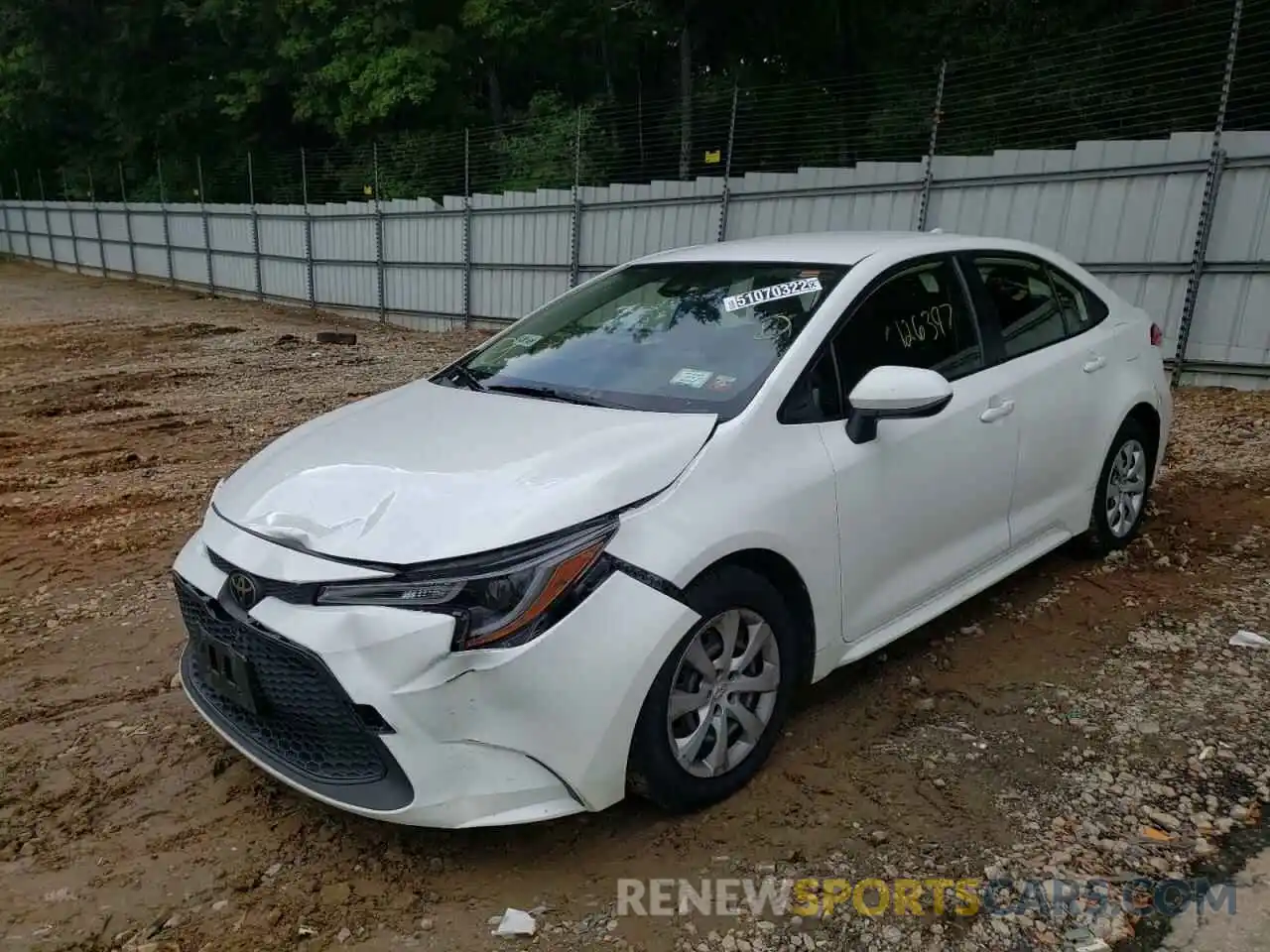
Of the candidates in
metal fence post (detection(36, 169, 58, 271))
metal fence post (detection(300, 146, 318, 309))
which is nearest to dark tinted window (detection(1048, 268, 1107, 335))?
metal fence post (detection(300, 146, 318, 309))

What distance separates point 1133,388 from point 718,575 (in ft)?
8.95

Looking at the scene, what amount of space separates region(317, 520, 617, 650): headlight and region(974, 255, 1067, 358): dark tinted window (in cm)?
223

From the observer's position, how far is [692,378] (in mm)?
3029

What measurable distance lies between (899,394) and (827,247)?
36.5 inches

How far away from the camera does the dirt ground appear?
2.38 meters

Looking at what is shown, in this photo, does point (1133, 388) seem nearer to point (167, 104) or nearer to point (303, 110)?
point (303, 110)

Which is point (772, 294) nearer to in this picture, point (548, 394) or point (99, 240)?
point (548, 394)

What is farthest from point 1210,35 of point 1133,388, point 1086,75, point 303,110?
point 303,110

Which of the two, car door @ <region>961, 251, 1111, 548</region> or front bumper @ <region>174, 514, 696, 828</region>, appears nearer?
front bumper @ <region>174, 514, 696, 828</region>

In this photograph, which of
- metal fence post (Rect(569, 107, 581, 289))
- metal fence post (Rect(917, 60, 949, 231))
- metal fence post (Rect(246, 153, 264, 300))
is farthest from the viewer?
metal fence post (Rect(246, 153, 264, 300))

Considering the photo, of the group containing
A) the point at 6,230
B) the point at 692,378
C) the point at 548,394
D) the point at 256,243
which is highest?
the point at 692,378

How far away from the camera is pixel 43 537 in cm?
535

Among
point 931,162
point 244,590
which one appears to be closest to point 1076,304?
point 244,590

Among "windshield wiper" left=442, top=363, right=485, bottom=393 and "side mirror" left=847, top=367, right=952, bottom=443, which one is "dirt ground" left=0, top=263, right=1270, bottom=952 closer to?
"side mirror" left=847, top=367, right=952, bottom=443
